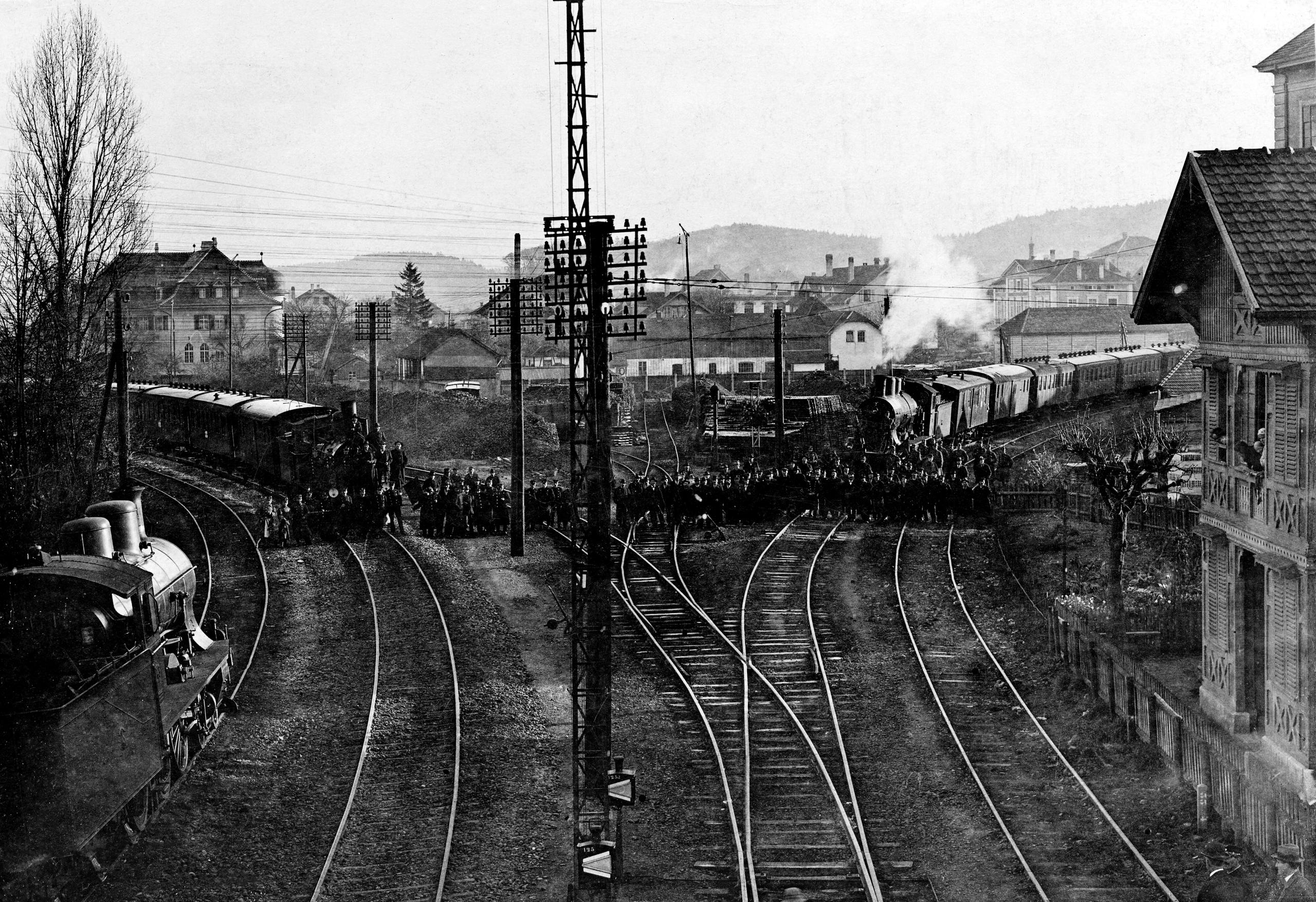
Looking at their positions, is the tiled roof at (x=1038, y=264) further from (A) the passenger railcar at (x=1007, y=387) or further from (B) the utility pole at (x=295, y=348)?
(B) the utility pole at (x=295, y=348)

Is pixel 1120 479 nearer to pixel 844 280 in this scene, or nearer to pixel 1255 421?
pixel 1255 421

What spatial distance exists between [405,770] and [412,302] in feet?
250

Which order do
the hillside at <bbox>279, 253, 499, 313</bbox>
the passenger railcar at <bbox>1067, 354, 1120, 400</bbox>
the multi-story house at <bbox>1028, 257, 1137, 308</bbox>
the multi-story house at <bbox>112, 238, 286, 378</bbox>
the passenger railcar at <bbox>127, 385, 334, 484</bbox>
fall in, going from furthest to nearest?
the hillside at <bbox>279, 253, 499, 313</bbox> → the multi-story house at <bbox>1028, 257, 1137, 308</bbox> → the multi-story house at <bbox>112, 238, 286, 378</bbox> → the passenger railcar at <bbox>1067, 354, 1120, 400</bbox> → the passenger railcar at <bbox>127, 385, 334, 484</bbox>

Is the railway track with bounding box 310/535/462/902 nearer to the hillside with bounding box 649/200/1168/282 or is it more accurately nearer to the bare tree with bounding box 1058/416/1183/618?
the bare tree with bounding box 1058/416/1183/618

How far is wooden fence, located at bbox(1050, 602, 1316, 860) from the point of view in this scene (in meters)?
11.1

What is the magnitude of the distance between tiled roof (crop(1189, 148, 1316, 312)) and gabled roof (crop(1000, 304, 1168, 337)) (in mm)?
48326

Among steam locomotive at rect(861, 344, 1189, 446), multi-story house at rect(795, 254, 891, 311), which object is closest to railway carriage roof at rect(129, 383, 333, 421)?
steam locomotive at rect(861, 344, 1189, 446)

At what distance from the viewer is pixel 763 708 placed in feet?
54.3

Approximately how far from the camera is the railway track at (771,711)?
12.0 meters

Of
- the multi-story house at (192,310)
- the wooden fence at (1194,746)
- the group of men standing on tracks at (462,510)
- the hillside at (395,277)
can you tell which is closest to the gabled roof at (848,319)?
the multi-story house at (192,310)

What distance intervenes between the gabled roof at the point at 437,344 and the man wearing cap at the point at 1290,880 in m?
53.7

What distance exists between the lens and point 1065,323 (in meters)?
61.2

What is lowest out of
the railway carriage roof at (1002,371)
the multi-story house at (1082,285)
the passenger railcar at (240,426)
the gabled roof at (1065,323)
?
the passenger railcar at (240,426)

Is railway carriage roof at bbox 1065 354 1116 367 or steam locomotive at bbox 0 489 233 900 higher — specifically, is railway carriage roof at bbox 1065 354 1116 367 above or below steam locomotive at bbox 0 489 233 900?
above
